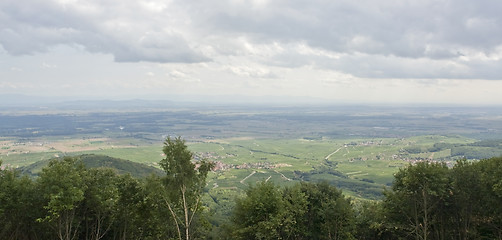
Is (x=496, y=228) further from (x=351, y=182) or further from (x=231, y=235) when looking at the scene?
(x=351, y=182)

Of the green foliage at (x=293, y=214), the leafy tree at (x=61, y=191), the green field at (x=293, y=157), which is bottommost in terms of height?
the green field at (x=293, y=157)

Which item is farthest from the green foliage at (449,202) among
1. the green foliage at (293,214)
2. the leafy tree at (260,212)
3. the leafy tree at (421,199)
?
the leafy tree at (260,212)

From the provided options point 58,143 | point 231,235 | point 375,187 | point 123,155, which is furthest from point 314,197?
point 58,143

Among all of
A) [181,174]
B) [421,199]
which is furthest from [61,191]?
[421,199]

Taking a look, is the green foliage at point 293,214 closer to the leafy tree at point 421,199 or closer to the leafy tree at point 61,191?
the leafy tree at point 421,199

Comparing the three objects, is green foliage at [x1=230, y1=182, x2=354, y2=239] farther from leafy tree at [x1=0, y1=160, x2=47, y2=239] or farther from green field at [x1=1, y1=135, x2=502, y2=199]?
green field at [x1=1, y1=135, x2=502, y2=199]

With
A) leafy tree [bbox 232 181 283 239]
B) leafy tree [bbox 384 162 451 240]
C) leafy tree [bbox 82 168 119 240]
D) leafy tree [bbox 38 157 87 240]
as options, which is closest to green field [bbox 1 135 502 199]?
leafy tree [bbox 384 162 451 240]

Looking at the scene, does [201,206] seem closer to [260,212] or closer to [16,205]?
[260,212]
